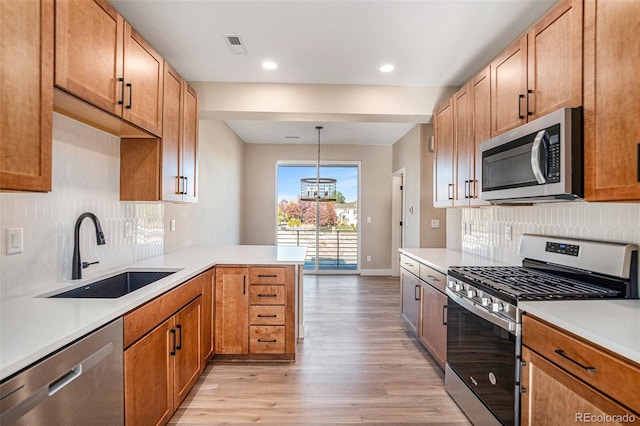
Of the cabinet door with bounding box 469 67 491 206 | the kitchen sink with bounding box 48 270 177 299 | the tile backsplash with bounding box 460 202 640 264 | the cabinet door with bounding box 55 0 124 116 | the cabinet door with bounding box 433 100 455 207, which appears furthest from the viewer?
the cabinet door with bounding box 433 100 455 207

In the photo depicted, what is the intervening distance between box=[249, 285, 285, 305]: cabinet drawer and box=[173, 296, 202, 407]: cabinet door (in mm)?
466

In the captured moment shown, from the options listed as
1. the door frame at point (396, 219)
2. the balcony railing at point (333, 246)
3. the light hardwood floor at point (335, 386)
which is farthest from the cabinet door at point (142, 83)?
the door frame at point (396, 219)

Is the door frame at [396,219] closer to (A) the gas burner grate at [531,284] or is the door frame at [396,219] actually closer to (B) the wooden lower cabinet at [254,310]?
(B) the wooden lower cabinet at [254,310]

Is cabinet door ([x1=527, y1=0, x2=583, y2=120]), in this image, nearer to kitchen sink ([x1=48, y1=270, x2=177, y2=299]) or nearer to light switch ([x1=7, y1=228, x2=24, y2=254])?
kitchen sink ([x1=48, y1=270, x2=177, y2=299])

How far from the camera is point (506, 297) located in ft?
5.23

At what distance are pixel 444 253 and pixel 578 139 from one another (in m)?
1.87

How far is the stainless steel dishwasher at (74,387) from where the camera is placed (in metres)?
0.92

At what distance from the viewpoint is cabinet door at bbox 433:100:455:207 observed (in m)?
3.06

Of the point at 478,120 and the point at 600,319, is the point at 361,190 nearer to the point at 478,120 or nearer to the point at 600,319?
the point at 478,120

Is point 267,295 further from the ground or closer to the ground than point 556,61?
closer to the ground

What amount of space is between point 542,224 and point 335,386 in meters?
1.91

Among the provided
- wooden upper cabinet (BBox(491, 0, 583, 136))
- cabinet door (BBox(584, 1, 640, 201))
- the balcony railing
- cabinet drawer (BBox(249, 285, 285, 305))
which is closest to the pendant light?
the balcony railing

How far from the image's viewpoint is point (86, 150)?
6.84 feet

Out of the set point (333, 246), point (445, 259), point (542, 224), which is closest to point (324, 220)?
point (333, 246)
